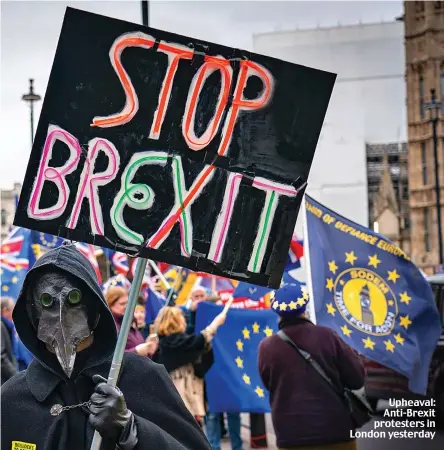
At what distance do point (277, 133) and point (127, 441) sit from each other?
3.65 ft

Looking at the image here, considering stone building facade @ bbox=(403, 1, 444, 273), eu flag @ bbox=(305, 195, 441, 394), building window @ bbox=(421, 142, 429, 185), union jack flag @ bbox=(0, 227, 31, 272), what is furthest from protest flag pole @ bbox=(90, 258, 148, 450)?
building window @ bbox=(421, 142, 429, 185)

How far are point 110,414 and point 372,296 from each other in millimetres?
6870

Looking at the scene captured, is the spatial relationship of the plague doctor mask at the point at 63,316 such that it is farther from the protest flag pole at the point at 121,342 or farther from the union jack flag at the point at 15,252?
the union jack flag at the point at 15,252

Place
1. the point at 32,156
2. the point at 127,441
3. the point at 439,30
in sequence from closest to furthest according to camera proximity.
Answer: the point at 127,441
the point at 32,156
the point at 439,30

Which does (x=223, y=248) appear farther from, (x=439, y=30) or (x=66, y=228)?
(x=439, y=30)

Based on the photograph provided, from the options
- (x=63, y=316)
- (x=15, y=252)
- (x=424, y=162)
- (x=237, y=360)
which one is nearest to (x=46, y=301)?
(x=63, y=316)

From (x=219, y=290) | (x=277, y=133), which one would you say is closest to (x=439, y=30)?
(x=219, y=290)

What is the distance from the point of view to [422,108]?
64125 mm

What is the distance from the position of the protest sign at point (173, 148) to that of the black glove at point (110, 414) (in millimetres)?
507

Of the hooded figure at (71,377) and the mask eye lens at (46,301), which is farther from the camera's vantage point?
the mask eye lens at (46,301)

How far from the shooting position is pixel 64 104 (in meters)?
3.50

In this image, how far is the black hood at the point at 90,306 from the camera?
361cm

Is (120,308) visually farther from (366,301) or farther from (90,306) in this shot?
(90,306)

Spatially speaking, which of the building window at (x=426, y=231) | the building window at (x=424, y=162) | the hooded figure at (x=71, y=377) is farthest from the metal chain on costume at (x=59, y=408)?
the building window at (x=424, y=162)
